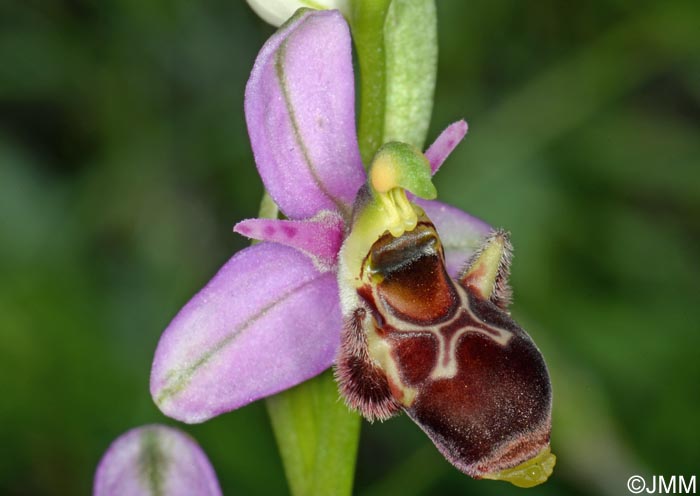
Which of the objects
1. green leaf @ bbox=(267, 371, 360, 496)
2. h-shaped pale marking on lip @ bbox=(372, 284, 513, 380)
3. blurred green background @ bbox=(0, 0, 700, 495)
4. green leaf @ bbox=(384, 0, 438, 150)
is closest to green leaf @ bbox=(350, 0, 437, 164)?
green leaf @ bbox=(384, 0, 438, 150)

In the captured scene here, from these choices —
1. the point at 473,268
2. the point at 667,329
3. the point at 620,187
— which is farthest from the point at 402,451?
the point at 473,268

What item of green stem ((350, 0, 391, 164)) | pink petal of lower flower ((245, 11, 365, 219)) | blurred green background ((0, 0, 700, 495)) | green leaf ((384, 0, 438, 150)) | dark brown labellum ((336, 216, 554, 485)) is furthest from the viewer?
blurred green background ((0, 0, 700, 495))

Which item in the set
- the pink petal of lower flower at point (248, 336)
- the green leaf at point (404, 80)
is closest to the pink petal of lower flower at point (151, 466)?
the pink petal of lower flower at point (248, 336)

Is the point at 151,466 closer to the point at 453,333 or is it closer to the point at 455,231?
the point at 453,333

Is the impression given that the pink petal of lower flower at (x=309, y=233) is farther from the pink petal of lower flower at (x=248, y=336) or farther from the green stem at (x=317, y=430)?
the green stem at (x=317, y=430)

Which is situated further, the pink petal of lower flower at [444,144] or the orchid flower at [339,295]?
the pink petal of lower flower at [444,144]

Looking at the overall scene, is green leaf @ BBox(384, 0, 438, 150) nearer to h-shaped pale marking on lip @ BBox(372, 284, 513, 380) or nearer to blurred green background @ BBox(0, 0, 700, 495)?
h-shaped pale marking on lip @ BBox(372, 284, 513, 380)
